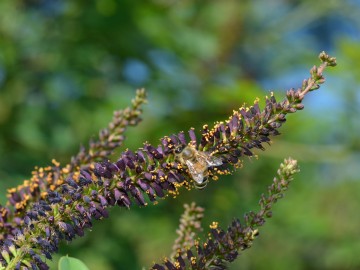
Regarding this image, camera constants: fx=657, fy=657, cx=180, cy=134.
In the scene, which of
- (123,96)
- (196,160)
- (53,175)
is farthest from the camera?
(123,96)

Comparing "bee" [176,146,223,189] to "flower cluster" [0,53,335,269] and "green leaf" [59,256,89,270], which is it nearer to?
"flower cluster" [0,53,335,269]

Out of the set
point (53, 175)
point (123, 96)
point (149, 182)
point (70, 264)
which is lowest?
point (70, 264)

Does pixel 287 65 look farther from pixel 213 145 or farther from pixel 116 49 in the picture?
pixel 213 145

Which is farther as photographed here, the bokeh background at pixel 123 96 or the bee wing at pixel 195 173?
the bokeh background at pixel 123 96

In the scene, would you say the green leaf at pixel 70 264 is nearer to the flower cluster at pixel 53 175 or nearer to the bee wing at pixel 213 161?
the flower cluster at pixel 53 175

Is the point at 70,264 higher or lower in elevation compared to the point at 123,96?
lower

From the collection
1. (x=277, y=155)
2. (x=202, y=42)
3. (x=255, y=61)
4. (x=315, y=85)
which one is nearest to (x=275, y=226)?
(x=277, y=155)

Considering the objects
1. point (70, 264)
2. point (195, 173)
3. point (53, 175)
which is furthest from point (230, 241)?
point (53, 175)

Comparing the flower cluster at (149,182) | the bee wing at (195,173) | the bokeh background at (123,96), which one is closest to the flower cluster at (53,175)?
the flower cluster at (149,182)

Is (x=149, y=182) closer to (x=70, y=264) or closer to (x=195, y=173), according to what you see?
(x=195, y=173)
